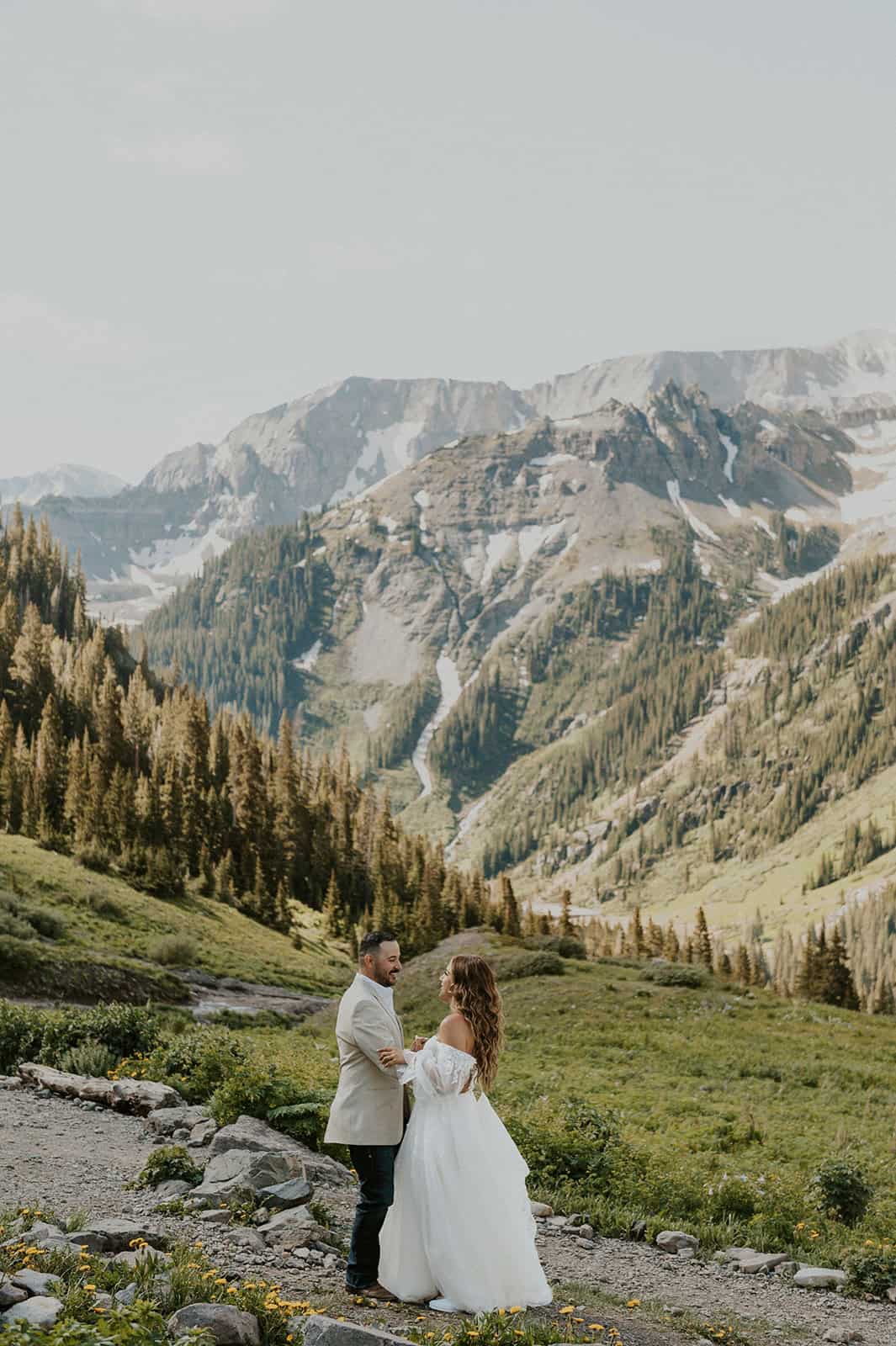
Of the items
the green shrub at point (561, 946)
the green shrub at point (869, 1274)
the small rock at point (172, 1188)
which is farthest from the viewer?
the green shrub at point (561, 946)

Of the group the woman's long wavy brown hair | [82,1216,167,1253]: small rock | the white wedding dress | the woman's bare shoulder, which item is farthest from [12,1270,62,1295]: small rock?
the woman's long wavy brown hair

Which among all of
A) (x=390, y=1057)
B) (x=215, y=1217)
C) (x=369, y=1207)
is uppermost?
(x=390, y=1057)

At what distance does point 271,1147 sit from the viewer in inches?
592

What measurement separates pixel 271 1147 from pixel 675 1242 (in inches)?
239

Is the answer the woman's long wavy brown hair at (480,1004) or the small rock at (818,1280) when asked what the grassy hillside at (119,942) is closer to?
the small rock at (818,1280)

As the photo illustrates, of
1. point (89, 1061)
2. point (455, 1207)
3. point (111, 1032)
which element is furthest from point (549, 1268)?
point (111, 1032)

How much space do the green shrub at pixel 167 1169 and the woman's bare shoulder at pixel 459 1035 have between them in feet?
19.7

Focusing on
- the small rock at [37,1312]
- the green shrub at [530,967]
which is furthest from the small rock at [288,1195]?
the green shrub at [530,967]

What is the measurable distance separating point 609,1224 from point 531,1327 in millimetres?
7456

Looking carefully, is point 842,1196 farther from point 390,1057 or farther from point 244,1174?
point 390,1057

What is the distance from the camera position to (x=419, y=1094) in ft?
33.0

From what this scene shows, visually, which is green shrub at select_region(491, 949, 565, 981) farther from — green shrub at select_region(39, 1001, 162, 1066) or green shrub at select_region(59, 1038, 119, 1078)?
green shrub at select_region(59, 1038, 119, 1078)

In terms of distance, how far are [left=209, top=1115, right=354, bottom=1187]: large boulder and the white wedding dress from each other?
507 centimetres

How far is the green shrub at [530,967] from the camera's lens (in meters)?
58.7
